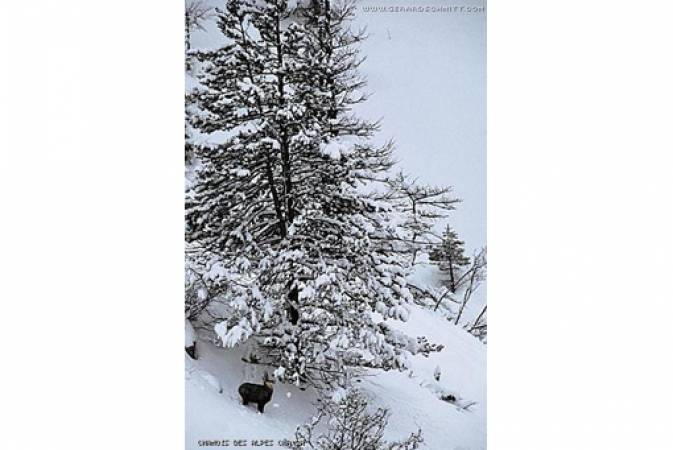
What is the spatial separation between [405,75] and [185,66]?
845 mm

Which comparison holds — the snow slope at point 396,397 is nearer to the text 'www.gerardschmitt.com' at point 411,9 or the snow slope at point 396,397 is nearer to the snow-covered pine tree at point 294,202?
the snow-covered pine tree at point 294,202

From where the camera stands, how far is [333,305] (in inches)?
133

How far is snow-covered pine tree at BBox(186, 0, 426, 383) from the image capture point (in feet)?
11.0

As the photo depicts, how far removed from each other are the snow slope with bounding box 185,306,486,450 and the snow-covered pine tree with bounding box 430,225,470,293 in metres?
0.16

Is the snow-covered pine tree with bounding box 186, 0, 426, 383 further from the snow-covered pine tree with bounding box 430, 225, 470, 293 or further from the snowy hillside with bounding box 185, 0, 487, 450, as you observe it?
the snow-covered pine tree with bounding box 430, 225, 470, 293

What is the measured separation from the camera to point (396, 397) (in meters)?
3.36

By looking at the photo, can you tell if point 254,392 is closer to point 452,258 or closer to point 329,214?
point 329,214

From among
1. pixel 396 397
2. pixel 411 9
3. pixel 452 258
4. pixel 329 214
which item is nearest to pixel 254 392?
pixel 396 397

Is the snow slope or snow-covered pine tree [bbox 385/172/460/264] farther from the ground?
snow-covered pine tree [bbox 385/172/460/264]

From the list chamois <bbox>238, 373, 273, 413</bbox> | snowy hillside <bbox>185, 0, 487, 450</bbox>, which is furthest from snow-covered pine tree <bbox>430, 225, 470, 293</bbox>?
chamois <bbox>238, 373, 273, 413</bbox>

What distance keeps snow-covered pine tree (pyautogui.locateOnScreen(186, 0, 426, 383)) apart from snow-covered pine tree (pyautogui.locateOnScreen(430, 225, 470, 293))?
18 cm

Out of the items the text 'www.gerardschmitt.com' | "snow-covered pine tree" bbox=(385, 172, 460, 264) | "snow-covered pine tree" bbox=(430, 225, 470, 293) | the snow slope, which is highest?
the text 'www.gerardschmitt.com'

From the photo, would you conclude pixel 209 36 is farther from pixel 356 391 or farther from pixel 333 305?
pixel 356 391

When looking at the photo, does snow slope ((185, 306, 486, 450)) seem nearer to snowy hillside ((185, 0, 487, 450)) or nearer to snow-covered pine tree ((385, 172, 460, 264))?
snowy hillside ((185, 0, 487, 450))
